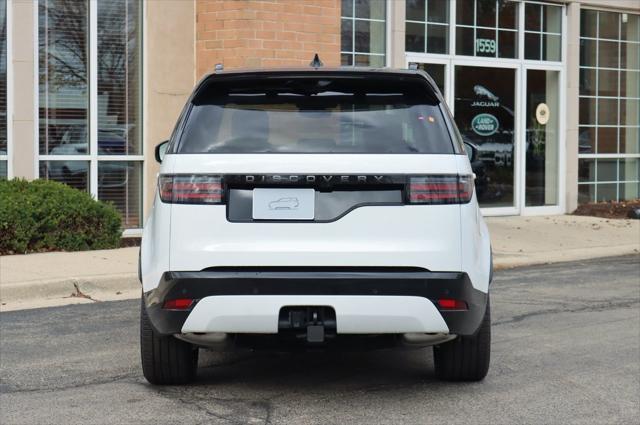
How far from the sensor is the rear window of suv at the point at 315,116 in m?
5.55

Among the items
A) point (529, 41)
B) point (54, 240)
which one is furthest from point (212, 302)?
point (529, 41)

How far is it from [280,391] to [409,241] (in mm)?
1308

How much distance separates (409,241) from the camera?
5.38 m

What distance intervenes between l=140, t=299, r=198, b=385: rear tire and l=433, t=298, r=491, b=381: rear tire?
1.43m

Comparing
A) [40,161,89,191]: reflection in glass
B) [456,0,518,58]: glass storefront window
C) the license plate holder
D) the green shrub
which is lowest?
the green shrub

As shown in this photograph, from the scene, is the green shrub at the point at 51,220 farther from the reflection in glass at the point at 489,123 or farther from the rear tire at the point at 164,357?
the reflection in glass at the point at 489,123

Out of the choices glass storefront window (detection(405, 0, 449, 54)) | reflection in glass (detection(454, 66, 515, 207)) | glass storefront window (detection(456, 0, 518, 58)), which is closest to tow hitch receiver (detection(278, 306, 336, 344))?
glass storefront window (detection(405, 0, 449, 54))

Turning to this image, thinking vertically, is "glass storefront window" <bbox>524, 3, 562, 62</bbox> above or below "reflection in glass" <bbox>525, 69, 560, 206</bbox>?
above

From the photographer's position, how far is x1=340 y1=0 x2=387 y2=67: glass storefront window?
15.5 m

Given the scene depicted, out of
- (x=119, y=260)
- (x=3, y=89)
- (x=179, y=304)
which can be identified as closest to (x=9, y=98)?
(x=3, y=89)

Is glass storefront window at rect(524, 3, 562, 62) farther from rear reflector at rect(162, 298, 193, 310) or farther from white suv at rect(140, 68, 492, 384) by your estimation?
rear reflector at rect(162, 298, 193, 310)

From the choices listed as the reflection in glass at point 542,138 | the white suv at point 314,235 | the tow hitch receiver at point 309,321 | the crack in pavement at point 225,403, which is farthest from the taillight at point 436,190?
the reflection in glass at point 542,138

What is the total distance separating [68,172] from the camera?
1341 cm

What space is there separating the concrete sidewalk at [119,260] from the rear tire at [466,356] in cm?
424
